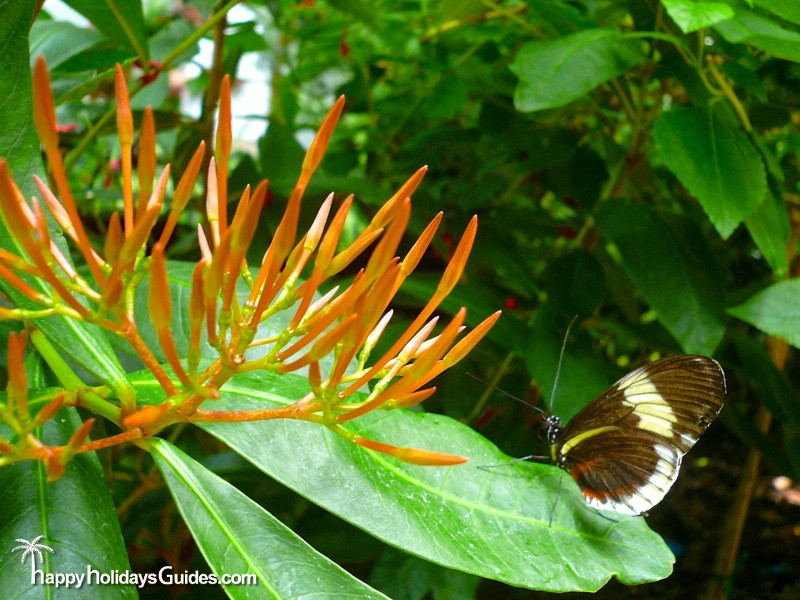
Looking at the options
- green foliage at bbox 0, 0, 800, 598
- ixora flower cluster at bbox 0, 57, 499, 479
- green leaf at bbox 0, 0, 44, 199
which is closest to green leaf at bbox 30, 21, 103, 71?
green foliage at bbox 0, 0, 800, 598

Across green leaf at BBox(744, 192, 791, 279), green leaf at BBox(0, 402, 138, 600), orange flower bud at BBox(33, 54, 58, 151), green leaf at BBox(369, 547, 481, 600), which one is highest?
orange flower bud at BBox(33, 54, 58, 151)

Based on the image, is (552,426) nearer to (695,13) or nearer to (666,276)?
(666,276)

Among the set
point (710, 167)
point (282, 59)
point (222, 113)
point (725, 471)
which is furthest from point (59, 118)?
point (725, 471)

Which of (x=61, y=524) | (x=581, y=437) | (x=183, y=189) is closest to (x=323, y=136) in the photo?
(x=183, y=189)

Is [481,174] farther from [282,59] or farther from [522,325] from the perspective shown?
[282,59]

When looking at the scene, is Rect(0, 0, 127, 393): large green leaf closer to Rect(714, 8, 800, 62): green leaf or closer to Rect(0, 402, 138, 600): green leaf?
Rect(0, 402, 138, 600): green leaf
